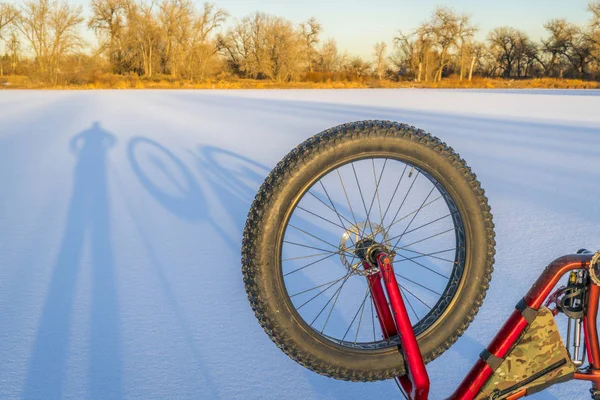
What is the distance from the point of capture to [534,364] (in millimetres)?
1292

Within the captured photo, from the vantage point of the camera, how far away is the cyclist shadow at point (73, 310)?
1.66 metres

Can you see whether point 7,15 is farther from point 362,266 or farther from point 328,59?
point 362,266

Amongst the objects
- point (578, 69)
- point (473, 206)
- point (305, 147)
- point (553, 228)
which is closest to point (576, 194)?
point (553, 228)

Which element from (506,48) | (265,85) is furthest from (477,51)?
(265,85)

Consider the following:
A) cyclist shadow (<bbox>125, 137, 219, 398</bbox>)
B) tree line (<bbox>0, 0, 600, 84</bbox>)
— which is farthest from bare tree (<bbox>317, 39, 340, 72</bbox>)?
cyclist shadow (<bbox>125, 137, 219, 398</bbox>)

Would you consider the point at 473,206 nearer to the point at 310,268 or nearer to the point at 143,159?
the point at 310,268

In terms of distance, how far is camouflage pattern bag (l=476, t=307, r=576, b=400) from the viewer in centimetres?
127

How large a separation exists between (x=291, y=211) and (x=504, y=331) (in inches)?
25.0

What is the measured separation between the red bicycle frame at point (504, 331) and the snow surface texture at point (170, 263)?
Answer: 12.2 inches

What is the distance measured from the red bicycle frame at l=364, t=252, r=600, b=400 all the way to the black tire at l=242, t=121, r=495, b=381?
0.35 feet

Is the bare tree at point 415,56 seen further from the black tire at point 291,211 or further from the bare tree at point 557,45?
the black tire at point 291,211

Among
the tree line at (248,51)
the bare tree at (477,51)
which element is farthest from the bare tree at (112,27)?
the bare tree at (477,51)

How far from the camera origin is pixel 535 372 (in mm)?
1301

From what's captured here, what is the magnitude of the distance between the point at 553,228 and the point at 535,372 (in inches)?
91.3
